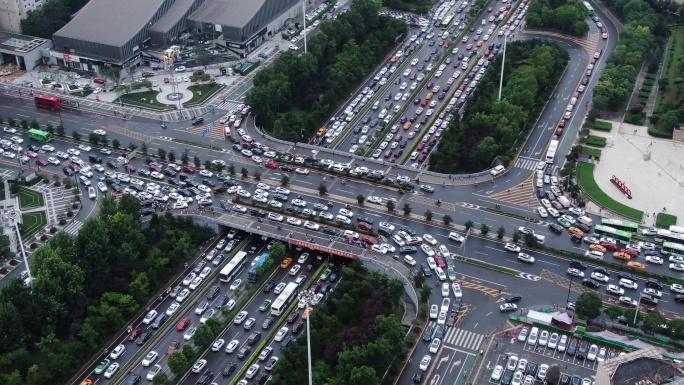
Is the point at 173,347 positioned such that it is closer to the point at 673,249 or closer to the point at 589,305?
the point at 589,305

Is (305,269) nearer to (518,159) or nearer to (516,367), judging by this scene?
(516,367)

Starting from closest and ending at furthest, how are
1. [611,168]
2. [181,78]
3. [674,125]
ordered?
[611,168], [674,125], [181,78]

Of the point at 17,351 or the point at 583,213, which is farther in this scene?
the point at 583,213

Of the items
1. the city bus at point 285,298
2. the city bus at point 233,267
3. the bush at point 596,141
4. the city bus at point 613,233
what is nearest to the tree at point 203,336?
the city bus at point 285,298

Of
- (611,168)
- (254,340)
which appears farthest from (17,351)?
(611,168)

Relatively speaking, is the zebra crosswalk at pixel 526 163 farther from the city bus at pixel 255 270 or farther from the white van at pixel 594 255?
the city bus at pixel 255 270

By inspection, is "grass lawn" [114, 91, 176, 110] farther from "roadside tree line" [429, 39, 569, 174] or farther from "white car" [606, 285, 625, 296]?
"white car" [606, 285, 625, 296]

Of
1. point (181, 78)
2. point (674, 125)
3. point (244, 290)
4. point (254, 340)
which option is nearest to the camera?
point (254, 340)
